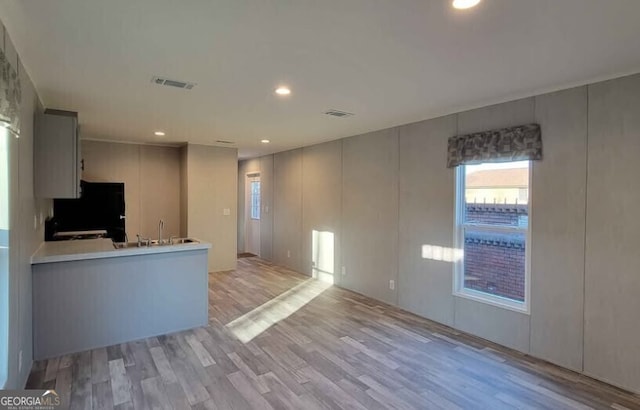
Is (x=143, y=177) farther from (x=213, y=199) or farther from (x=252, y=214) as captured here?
(x=252, y=214)

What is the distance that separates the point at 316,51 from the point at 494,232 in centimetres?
271

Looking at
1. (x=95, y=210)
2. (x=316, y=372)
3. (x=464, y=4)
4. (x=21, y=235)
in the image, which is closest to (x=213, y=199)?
(x=95, y=210)

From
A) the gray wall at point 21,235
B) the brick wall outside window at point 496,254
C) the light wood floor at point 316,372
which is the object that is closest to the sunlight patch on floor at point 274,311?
the light wood floor at point 316,372

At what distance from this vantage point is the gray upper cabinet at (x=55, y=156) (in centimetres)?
324

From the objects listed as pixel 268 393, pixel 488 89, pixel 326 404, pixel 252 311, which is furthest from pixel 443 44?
pixel 252 311

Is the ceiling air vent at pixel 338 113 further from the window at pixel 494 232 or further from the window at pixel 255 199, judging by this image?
the window at pixel 255 199

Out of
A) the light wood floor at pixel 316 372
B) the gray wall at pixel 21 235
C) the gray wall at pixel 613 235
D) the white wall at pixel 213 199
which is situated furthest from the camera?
the white wall at pixel 213 199

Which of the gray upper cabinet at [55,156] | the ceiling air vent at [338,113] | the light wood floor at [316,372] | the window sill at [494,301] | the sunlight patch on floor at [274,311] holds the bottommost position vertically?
the light wood floor at [316,372]

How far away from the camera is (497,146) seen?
3518 millimetres

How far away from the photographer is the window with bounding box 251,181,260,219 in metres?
8.79

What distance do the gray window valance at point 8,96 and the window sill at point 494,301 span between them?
4.25 m

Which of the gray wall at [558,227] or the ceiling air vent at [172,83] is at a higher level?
the ceiling air vent at [172,83]

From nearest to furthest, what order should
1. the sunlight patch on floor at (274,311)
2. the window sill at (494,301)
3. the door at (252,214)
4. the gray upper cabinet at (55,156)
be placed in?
1. the gray upper cabinet at (55,156)
2. the window sill at (494,301)
3. the sunlight patch on floor at (274,311)
4. the door at (252,214)

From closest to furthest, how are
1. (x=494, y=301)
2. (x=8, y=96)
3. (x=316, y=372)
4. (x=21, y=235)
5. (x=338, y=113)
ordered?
(x=8, y=96) < (x=21, y=235) < (x=316, y=372) < (x=494, y=301) < (x=338, y=113)
